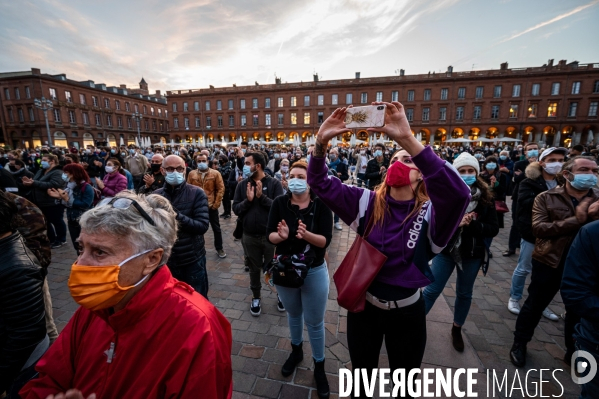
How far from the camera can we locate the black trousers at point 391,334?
1.81 m

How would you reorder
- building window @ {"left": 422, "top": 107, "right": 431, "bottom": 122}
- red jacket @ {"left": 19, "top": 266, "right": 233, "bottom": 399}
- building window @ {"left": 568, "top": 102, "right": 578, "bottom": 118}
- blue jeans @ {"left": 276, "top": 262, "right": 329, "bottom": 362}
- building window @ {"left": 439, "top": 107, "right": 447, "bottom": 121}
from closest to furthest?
red jacket @ {"left": 19, "top": 266, "right": 233, "bottom": 399} → blue jeans @ {"left": 276, "top": 262, "right": 329, "bottom": 362} → building window @ {"left": 568, "top": 102, "right": 578, "bottom": 118} → building window @ {"left": 439, "top": 107, "right": 447, "bottom": 121} → building window @ {"left": 422, "top": 107, "right": 431, "bottom": 122}

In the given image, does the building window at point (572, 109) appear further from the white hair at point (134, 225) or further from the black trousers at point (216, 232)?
the white hair at point (134, 225)

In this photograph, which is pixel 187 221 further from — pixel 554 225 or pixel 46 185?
pixel 46 185

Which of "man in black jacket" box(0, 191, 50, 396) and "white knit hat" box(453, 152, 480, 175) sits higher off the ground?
"white knit hat" box(453, 152, 480, 175)

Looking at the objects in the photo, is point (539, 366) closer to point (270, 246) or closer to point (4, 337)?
point (270, 246)

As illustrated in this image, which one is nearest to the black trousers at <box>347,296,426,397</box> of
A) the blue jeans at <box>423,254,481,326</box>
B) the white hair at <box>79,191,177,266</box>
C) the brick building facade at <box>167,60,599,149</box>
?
the blue jeans at <box>423,254,481,326</box>

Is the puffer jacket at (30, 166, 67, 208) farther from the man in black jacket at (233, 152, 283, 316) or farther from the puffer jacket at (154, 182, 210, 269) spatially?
the man in black jacket at (233, 152, 283, 316)

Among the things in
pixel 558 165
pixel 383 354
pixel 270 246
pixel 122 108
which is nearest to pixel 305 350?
pixel 383 354

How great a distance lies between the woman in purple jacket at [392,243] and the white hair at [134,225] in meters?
0.96

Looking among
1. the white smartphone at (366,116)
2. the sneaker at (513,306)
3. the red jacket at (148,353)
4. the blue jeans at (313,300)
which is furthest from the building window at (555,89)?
the red jacket at (148,353)

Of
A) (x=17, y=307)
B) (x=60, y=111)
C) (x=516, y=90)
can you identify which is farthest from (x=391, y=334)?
(x=60, y=111)

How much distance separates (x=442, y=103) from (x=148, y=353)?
49068mm

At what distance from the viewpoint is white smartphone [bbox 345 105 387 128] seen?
4.47 ft

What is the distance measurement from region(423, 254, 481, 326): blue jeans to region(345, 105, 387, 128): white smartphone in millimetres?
2253
